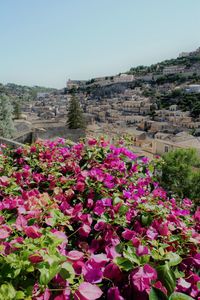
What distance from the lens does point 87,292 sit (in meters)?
1.35

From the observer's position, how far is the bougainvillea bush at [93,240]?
141cm

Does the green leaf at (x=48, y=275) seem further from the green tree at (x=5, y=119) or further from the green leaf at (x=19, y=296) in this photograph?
the green tree at (x=5, y=119)

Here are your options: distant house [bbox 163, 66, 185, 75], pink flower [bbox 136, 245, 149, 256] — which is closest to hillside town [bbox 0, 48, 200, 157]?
distant house [bbox 163, 66, 185, 75]

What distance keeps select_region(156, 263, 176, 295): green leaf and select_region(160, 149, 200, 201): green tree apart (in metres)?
19.6

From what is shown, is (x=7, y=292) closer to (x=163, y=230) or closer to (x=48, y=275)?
(x=48, y=275)

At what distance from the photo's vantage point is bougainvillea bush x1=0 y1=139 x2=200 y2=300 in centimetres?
141

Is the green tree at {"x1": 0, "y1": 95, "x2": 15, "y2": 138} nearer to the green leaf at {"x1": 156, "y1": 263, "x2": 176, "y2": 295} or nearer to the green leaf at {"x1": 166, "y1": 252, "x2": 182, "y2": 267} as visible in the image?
the green leaf at {"x1": 166, "y1": 252, "x2": 182, "y2": 267}

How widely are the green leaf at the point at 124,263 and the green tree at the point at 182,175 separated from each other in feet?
64.3

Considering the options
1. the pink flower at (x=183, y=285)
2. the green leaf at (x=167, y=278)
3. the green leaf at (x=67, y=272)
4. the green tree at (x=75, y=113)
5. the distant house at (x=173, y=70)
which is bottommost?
the green tree at (x=75, y=113)

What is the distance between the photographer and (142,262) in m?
1.58

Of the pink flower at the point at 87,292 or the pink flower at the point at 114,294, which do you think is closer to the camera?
the pink flower at the point at 87,292

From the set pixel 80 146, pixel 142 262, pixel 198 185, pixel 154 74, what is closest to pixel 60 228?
pixel 142 262

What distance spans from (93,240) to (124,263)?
19.5 inches

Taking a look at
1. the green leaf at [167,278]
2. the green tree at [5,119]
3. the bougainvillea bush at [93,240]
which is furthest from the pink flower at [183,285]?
the green tree at [5,119]
